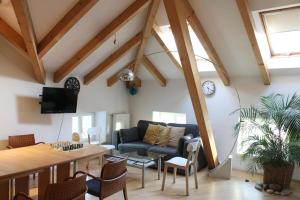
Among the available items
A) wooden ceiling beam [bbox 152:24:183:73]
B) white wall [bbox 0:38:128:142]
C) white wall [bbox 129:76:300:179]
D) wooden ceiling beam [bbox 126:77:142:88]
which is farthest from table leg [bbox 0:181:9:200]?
wooden ceiling beam [bbox 126:77:142:88]

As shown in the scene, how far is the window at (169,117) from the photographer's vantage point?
6758 millimetres

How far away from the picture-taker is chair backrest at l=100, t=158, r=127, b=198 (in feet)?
10.2

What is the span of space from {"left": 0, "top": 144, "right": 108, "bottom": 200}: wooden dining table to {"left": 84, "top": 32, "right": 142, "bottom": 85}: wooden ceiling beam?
2.25 m

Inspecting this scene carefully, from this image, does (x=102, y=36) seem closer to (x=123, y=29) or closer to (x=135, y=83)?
(x=123, y=29)

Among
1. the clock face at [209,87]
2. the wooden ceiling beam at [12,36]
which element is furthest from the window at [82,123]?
the clock face at [209,87]

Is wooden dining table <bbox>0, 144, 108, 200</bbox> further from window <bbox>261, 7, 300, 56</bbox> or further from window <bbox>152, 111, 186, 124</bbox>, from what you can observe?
window <bbox>261, 7, 300, 56</bbox>

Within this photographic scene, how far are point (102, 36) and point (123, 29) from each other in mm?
524

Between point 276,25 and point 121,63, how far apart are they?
3369mm

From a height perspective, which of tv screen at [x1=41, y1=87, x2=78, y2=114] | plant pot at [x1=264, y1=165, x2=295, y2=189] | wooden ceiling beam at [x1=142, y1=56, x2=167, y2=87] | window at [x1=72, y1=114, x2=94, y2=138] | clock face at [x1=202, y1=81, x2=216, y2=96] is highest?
wooden ceiling beam at [x1=142, y1=56, x2=167, y2=87]

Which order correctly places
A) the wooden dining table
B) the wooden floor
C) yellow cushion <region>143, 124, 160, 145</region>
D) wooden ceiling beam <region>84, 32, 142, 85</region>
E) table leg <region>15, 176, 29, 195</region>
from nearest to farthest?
the wooden dining table < table leg <region>15, 176, 29, 195</region> < the wooden floor < wooden ceiling beam <region>84, 32, 142, 85</region> < yellow cushion <region>143, 124, 160, 145</region>

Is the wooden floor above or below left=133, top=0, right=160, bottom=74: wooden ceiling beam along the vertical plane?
below

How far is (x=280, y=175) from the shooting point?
4.55 meters

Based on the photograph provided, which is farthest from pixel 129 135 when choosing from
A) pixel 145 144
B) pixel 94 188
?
pixel 94 188

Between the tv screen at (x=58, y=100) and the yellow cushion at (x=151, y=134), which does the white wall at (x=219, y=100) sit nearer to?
the yellow cushion at (x=151, y=134)
